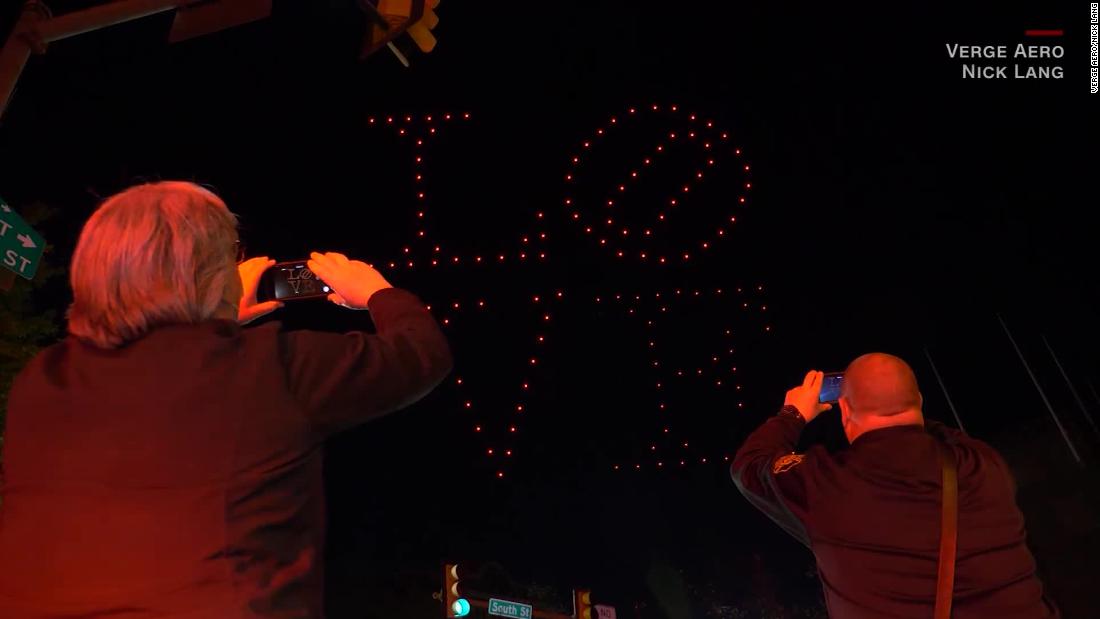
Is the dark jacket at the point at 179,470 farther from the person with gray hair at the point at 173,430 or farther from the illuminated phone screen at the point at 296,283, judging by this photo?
the illuminated phone screen at the point at 296,283

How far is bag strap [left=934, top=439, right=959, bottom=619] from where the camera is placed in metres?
2.64

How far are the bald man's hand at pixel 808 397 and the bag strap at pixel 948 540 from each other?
1.00m

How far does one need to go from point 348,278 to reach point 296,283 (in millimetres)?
303

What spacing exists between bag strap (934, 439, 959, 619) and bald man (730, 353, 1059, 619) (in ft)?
0.08

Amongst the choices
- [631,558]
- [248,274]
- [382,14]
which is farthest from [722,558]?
[248,274]

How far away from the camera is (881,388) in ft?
10.4

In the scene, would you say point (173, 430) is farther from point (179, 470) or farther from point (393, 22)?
point (393, 22)

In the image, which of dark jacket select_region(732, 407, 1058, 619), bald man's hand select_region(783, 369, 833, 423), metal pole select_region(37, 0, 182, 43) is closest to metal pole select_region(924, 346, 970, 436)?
bald man's hand select_region(783, 369, 833, 423)

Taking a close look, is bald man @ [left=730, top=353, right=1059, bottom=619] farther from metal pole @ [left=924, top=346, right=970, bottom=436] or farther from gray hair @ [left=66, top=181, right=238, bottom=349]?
metal pole @ [left=924, top=346, right=970, bottom=436]

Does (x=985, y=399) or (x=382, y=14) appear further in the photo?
(x=985, y=399)

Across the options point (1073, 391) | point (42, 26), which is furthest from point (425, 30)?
point (1073, 391)

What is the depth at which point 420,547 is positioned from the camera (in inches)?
1186

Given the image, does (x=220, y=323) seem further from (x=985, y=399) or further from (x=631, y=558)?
(x=631, y=558)

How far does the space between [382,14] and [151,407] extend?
4.47 meters
